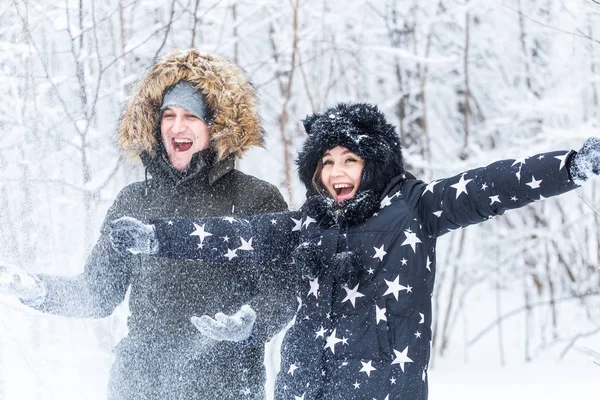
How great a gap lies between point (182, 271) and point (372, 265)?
0.64 metres

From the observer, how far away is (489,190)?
2070 millimetres

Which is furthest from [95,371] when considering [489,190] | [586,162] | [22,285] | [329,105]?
[329,105]

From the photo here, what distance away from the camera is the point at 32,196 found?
4.88m

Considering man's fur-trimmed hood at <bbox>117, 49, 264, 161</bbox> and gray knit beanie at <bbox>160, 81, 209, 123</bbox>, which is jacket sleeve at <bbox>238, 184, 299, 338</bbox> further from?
gray knit beanie at <bbox>160, 81, 209, 123</bbox>

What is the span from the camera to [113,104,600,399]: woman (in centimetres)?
212

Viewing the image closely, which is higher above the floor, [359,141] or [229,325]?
[359,141]

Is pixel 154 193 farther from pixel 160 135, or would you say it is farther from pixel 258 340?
pixel 258 340

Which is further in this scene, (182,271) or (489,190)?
(182,271)

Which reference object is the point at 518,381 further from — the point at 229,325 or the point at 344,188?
the point at 229,325

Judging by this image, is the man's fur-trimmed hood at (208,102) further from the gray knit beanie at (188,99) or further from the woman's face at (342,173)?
the woman's face at (342,173)

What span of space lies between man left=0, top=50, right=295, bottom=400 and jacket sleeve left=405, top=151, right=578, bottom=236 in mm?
560

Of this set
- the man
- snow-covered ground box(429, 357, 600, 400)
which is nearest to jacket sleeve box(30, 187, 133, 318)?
the man

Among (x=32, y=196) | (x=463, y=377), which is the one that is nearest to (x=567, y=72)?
(x=463, y=377)

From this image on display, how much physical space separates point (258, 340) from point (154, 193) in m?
0.63
